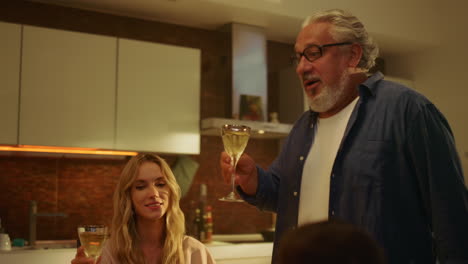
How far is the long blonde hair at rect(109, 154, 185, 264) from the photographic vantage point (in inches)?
89.4

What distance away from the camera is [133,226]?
7.82 feet

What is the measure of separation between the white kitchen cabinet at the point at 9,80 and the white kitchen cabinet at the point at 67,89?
38 mm

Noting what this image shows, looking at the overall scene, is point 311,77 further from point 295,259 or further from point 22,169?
point 22,169

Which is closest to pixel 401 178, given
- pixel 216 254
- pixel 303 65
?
pixel 303 65

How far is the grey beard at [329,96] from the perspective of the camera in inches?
69.6

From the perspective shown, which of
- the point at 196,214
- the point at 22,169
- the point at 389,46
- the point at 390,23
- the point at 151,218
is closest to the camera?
the point at 151,218

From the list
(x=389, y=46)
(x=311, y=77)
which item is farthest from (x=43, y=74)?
(x=389, y=46)

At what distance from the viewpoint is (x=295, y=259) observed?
754mm

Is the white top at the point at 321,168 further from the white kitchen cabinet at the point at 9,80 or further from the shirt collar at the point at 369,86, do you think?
the white kitchen cabinet at the point at 9,80

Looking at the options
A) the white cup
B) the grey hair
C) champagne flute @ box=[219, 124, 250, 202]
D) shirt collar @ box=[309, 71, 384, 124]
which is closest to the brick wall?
the white cup

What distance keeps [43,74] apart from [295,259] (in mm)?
3046

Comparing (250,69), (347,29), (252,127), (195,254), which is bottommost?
(195,254)

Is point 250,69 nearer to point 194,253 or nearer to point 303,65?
point 194,253

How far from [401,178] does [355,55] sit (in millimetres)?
478
